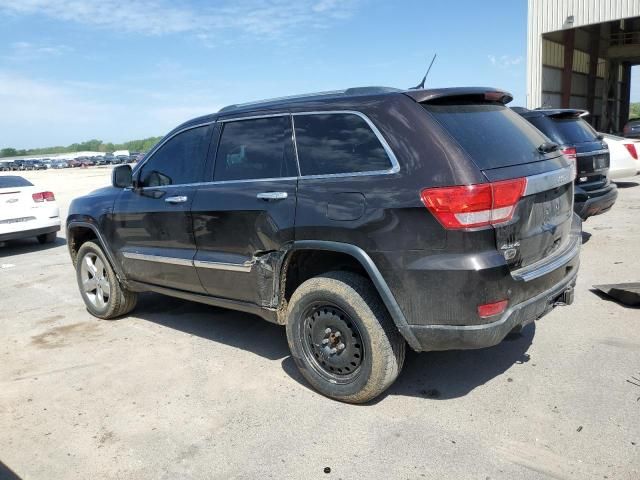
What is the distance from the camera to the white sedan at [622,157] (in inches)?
463

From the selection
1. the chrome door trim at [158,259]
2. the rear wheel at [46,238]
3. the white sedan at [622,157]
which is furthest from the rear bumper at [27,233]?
the white sedan at [622,157]

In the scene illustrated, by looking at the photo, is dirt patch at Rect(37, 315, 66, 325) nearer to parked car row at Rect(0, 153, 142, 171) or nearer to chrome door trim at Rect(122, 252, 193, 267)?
chrome door trim at Rect(122, 252, 193, 267)

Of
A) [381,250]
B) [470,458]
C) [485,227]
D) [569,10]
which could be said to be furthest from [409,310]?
[569,10]

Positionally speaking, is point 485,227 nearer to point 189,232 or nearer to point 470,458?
point 470,458

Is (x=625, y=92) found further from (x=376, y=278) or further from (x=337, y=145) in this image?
(x=376, y=278)

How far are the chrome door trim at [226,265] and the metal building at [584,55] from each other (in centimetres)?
2101

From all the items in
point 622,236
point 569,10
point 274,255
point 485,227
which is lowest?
point 622,236

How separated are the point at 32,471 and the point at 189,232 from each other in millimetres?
1959

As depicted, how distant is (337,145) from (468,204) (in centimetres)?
98

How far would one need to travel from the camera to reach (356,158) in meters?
3.41

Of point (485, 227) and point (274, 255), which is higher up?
point (485, 227)

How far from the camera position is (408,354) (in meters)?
4.30

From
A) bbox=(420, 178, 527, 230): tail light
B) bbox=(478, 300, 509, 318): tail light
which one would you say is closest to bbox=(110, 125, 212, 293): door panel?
bbox=(420, 178, 527, 230): tail light

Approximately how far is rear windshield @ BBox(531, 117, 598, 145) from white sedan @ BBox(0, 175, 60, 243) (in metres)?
8.55
